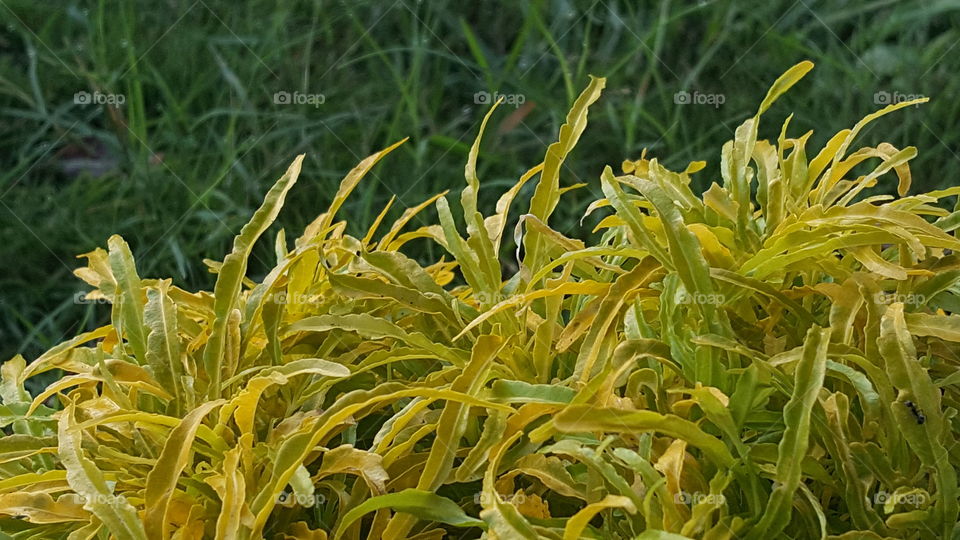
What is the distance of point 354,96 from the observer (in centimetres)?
269

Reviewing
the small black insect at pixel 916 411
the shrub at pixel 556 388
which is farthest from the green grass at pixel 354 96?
the small black insect at pixel 916 411

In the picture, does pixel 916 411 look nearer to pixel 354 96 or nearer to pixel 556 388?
pixel 556 388

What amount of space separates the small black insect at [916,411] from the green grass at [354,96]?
1.84 metres

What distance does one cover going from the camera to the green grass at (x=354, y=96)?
2.58 m

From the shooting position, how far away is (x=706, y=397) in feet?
2.15

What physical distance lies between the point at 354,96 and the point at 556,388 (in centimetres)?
Result: 206

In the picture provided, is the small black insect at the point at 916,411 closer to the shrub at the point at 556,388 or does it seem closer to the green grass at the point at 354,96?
the shrub at the point at 556,388

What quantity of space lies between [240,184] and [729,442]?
201cm

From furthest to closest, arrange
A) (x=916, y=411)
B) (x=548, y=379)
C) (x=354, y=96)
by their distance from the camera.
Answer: (x=354, y=96) < (x=548, y=379) < (x=916, y=411)

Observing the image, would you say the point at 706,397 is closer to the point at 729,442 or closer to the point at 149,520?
the point at 729,442

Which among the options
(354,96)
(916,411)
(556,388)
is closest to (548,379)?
(556,388)

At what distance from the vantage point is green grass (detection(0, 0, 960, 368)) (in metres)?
2.58

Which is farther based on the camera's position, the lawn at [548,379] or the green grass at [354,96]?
the green grass at [354,96]

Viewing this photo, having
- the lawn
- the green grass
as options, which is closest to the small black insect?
the lawn
